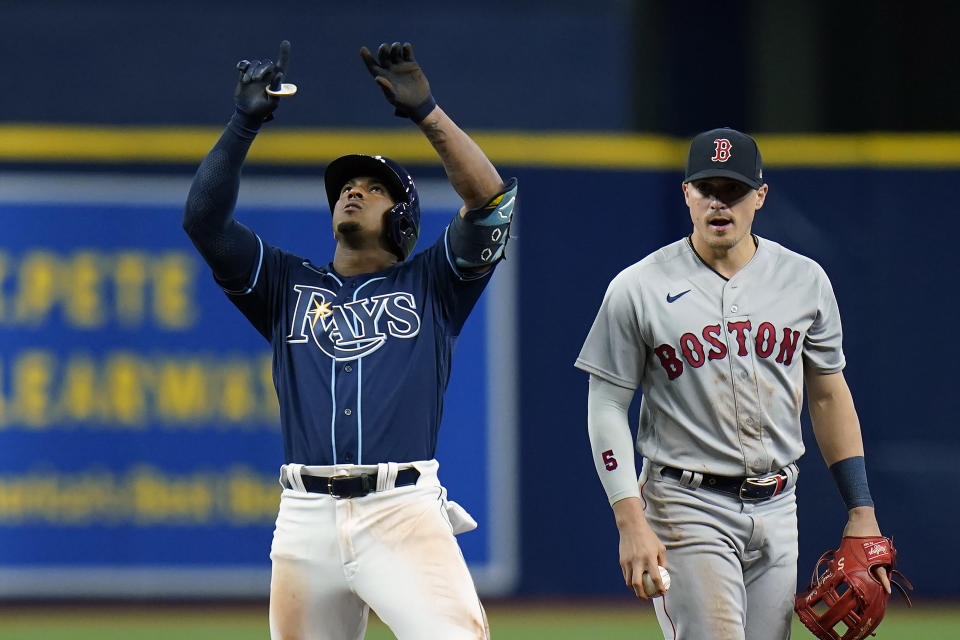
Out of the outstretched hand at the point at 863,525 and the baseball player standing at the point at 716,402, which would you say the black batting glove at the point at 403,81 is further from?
the outstretched hand at the point at 863,525

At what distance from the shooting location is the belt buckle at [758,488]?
13.3 ft

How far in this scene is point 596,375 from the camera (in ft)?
13.5

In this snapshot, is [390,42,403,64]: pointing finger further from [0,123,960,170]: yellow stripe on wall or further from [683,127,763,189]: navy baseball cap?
[0,123,960,170]: yellow stripe on wall

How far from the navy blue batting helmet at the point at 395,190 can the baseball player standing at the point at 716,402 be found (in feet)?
2.03

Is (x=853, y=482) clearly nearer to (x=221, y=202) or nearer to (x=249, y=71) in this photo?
(x=221, y=202)

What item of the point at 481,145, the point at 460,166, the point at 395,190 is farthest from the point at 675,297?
the point at 481,145

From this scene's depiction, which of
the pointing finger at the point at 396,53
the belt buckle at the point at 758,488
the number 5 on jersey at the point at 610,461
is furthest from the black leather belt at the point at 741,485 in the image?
the pointing finger at the point at 396,53

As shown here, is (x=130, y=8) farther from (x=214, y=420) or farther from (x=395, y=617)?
(x=395, y=617)

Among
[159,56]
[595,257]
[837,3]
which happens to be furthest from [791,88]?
[159,56]

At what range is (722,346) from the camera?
4070 millimetres

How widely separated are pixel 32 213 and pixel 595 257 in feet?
10.3

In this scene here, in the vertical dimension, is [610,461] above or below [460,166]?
below

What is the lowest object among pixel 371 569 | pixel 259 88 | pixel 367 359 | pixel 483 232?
pixel 371 569

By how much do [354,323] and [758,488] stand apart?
1.25 metres
